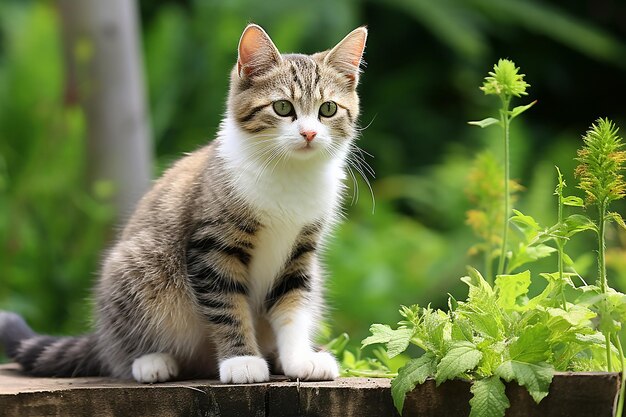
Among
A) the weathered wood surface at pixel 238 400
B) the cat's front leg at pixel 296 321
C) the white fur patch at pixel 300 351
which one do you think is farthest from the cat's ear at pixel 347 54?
the weathered wood surface at pixel 238 400

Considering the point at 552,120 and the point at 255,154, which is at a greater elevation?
the point at 552,120

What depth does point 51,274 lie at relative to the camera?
16.4 ft

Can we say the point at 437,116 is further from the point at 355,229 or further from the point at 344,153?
the point at 344,153

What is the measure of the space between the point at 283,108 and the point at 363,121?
4477 mm

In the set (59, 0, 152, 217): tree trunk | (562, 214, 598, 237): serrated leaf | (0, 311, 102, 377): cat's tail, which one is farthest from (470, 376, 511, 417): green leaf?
(59, 0, 152, 217): tree trunk

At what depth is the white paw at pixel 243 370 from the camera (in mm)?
2455

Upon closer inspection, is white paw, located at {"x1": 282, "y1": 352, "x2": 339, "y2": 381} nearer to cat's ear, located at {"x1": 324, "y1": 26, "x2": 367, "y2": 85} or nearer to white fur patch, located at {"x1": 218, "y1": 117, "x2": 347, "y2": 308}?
white fur patch, located at {"x1": 218, "y1": 117, "x2": 347, "y2": 308}

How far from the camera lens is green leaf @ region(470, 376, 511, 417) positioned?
201 cm

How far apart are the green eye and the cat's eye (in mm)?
103

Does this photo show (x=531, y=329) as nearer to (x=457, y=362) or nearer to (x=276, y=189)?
(x=457, y=362)

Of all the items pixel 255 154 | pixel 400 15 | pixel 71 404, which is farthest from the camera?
pixel 400 15

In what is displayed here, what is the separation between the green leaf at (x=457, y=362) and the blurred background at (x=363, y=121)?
39.2 inches

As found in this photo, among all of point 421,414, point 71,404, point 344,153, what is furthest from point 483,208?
point 71,404

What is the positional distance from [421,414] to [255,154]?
103 cm
